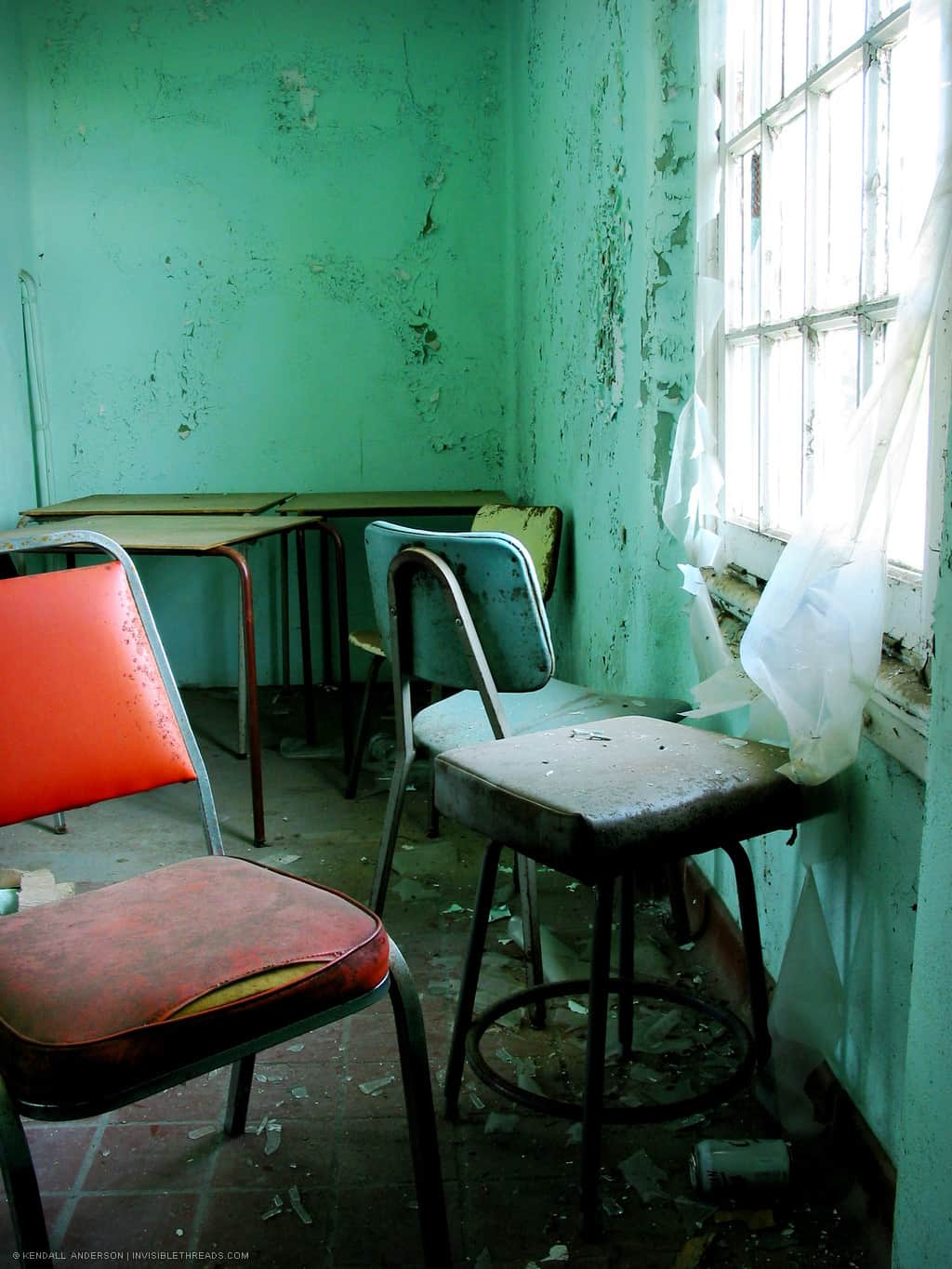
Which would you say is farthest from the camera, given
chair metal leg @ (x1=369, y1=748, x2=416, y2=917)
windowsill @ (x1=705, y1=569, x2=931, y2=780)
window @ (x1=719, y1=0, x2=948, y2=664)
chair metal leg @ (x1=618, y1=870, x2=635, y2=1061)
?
chair metal leg @ (x1=369, y1=748, x2=416, y2=917)

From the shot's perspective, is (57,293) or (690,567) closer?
(690,567)

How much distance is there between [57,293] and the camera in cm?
432

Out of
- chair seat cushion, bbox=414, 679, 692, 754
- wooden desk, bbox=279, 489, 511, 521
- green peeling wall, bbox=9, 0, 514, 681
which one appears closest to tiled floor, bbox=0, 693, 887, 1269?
chair seat cushion, bbox=414, 679, 692, 754

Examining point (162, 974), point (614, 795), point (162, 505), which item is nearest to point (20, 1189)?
point (162, 974)

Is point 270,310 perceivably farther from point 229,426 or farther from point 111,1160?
point 111,1160

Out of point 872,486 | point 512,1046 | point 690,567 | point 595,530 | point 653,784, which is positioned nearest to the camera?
point 872,486

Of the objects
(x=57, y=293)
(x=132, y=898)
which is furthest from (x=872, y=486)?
(x=57, y=293)

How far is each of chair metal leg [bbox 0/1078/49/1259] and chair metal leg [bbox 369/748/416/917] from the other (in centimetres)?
115

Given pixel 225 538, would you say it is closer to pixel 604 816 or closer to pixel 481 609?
pixel 481 609

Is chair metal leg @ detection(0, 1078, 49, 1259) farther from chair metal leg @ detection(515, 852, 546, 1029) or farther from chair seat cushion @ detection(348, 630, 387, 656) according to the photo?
chair seat cushion @ detection(348, 630, 387, 656)

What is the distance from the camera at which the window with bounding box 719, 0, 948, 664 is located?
133 centimetres

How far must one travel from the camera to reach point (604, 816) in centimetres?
130

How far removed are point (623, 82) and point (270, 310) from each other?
7.37ft

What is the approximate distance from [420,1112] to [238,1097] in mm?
569
